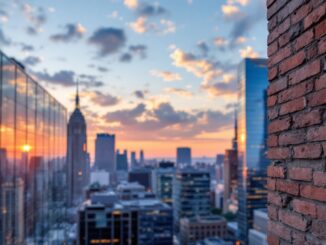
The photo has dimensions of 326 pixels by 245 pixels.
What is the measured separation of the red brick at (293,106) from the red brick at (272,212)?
65 centimetres

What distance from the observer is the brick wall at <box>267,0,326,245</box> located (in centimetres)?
228

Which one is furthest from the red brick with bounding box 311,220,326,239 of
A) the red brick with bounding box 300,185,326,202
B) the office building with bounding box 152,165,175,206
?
the office building with bounding box 152,165,175,206

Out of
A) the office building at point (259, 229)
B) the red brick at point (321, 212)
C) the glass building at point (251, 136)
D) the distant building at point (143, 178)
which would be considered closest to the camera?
the red brick at point (321, 212)

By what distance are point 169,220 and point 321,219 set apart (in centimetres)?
9191

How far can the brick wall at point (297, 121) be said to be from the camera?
2.28 meters

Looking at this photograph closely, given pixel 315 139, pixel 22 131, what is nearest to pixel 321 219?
pixel 315 139

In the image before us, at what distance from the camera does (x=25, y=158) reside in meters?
17.7

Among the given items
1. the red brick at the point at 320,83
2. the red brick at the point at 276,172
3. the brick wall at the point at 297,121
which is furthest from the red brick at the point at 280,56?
the red brick at the point at 276,172

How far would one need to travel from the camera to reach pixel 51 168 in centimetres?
2527

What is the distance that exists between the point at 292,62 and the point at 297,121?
0.38 metres

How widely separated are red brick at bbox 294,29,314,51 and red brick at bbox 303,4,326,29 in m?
0.05

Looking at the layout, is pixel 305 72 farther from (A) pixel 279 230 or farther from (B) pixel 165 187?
(B) pixel 165 187

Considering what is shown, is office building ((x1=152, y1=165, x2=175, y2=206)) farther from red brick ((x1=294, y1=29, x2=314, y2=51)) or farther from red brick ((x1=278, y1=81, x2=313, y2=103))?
red brick ((x1=294, y1=29, x2=314, y2=51))

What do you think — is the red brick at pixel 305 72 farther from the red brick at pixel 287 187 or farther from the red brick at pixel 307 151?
the red brick at pixel 287 187
